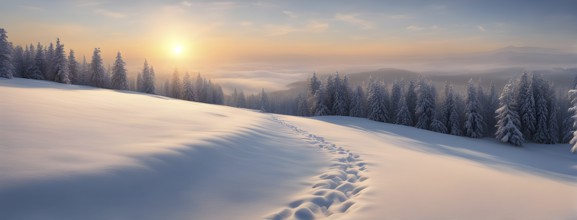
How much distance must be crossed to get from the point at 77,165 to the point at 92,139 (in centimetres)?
228

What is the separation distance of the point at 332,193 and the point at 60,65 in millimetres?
61611

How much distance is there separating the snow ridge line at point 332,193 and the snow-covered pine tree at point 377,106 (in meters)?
43.7

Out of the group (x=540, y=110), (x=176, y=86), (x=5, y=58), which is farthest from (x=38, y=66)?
(x=540, y=110)

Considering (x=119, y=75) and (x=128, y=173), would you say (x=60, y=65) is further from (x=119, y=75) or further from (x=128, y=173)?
(x=128, y=173)

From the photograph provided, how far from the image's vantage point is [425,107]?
4991 centimetres

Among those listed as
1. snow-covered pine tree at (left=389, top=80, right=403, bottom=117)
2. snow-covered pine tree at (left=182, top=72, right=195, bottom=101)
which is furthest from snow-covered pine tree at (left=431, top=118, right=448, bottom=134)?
snow-covered pine tree at (left=182, top=72, right=195, bottom=101)

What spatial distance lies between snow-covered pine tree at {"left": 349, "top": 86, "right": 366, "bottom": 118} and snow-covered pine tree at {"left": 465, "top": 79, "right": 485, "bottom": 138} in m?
17.7

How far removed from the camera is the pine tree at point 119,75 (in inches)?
2335

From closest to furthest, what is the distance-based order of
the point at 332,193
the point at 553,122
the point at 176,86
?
the point at 332,193, the point at 553,122, the point at 176,86

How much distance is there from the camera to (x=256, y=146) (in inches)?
403

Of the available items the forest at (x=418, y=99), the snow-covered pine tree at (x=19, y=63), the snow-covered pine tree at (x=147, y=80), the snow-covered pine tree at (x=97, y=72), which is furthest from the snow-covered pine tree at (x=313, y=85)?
the snow-covered pine tree at (x=19, y=63)

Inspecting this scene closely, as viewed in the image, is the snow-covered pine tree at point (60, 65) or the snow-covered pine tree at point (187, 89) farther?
the snow-covered pine tree at point (187, 89)

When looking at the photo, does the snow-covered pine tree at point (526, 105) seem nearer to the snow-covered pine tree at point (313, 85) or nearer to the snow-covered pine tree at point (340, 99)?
the snow-covered pine tree at point (340, 99)

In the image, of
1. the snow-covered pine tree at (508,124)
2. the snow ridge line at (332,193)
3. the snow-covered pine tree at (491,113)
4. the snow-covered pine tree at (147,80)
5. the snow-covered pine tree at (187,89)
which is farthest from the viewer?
the snow-covered pine tree at (187,89)
